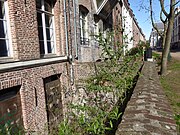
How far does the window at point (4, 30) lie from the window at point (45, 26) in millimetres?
1652

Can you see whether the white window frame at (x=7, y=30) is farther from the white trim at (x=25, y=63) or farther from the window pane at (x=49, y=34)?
the window pane at (x=49, y=34)

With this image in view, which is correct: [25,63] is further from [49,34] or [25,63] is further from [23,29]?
[49,34]

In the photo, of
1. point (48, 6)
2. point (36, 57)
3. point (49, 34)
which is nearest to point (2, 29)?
point (36, 57)

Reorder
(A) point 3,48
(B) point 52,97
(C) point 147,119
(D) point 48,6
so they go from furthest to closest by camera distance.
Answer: (B) point 52,97 < (D) point 48,6 < (A) point 3,48 < (C) point 147,119

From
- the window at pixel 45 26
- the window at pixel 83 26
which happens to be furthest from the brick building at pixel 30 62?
the window at pixel 83 26

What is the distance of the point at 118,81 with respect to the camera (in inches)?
143

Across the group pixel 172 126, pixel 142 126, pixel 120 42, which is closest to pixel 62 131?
pixel 142 126

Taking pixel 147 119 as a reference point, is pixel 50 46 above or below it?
above

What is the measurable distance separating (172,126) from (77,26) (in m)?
8.31

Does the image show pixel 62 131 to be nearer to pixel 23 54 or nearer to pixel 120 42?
pixel 120 42

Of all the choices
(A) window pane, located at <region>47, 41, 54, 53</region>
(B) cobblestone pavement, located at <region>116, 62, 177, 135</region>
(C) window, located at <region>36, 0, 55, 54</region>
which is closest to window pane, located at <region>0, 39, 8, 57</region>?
(C) window, located at <region>36, 0, 55, 54</region>

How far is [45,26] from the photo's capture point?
7375mm

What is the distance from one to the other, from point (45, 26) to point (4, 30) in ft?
7.29

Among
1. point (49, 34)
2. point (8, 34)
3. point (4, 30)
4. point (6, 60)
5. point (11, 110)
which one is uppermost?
point (49, 34)
